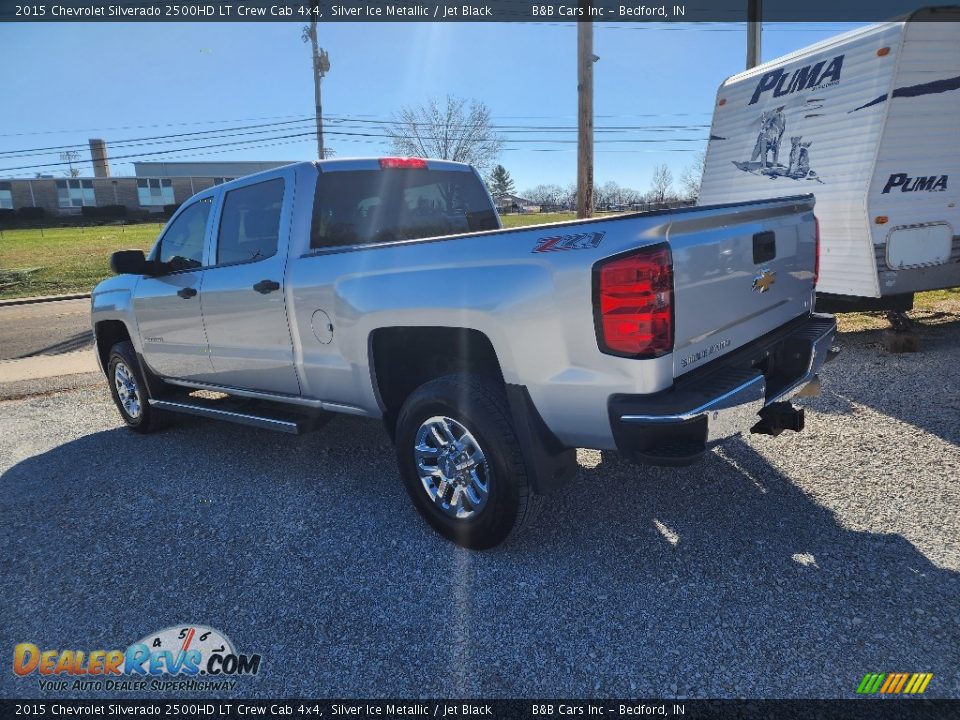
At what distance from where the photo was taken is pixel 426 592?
115 inches

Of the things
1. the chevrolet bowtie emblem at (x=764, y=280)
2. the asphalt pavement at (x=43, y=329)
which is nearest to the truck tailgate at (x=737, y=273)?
the chevrolet bowtie emblem at (x=764, y=280)

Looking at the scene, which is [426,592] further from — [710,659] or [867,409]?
[867,409]

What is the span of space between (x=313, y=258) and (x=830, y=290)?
556cm

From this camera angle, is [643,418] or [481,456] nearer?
[643,418]

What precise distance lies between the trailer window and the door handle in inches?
12.9

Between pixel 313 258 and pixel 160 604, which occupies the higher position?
pixel 313 258

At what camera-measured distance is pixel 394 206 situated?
424cm

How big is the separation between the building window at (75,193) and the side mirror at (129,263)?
85.0 m

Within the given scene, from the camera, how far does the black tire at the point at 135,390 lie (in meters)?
5.41

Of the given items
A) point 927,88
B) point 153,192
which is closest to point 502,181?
point 153,192

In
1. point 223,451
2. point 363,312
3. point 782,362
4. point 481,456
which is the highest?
point 363,312

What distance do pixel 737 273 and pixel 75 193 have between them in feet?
299

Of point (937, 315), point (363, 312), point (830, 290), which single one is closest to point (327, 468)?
point (363, 312)

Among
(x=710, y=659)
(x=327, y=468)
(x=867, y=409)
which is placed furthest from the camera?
(x=867, y=409)
